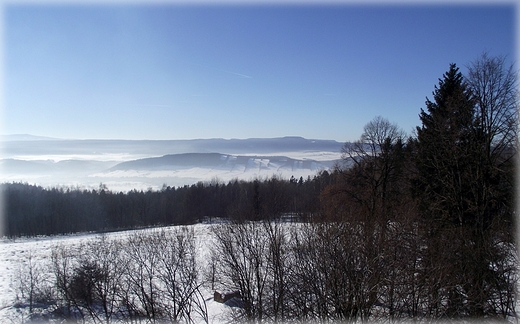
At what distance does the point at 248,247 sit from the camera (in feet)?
38.2

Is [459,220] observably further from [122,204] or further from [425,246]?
[122,204]

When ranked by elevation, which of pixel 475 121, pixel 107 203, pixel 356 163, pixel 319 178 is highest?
pixel 475 121

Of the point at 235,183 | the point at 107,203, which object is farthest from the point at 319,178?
the point at 107,203

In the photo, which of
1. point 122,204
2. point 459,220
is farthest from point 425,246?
point 122,204

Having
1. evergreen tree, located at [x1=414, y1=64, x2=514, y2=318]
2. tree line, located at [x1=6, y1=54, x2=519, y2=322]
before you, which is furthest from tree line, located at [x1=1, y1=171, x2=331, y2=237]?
tree line, located at [x1=6, y1=54, x2=519, y2=322]

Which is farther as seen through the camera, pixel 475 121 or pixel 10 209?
pixel 10 209

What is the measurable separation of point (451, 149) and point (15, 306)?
1925 centimetres

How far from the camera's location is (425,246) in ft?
38.2

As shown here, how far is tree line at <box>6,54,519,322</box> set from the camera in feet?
27.7

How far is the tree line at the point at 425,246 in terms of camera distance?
8445 millimetres

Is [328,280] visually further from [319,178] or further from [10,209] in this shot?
[10,209]

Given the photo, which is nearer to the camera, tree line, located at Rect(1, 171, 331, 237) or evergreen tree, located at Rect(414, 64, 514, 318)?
evergreen tree, located at Rect(414, 64, 514, 318)

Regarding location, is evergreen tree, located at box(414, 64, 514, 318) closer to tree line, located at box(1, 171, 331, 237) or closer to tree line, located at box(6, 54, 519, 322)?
tree line, located at box(6, 54, 519, 322)

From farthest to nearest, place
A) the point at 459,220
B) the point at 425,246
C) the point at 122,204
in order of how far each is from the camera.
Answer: the point at 122,204 < the point at 459,220 < the point at 425,246
